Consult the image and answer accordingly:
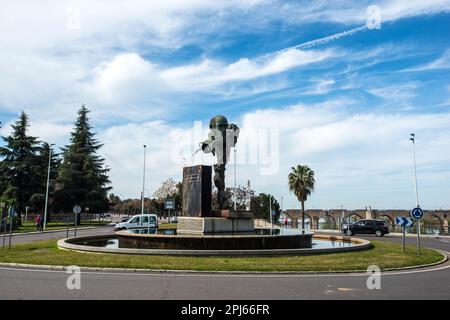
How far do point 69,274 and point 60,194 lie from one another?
47816 mm

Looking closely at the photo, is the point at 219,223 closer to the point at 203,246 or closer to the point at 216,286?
the point at 203,246

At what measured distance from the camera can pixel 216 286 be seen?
391 inches

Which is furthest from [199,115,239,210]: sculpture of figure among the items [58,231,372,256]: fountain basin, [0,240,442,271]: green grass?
[0,240,442,271]: green grass

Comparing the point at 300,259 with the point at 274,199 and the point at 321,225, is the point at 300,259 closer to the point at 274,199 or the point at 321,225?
the point at 321,225

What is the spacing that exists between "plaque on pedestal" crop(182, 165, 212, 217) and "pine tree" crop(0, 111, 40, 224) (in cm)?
3655

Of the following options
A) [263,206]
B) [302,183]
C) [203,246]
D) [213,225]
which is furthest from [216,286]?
[263,206]

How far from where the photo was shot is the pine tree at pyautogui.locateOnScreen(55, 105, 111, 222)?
55500mm

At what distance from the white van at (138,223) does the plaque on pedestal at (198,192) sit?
12120mm

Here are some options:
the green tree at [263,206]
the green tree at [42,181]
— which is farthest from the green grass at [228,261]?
the green tree at [263,206]

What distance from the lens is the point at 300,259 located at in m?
14.9

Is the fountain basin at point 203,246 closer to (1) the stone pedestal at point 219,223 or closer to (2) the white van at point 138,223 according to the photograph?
(1) the stone pedestal at point 219,223

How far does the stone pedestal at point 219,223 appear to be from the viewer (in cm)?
1959

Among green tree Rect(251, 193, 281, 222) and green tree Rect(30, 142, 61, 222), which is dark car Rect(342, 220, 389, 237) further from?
green tree Rect(30, 142, 61, 222)
